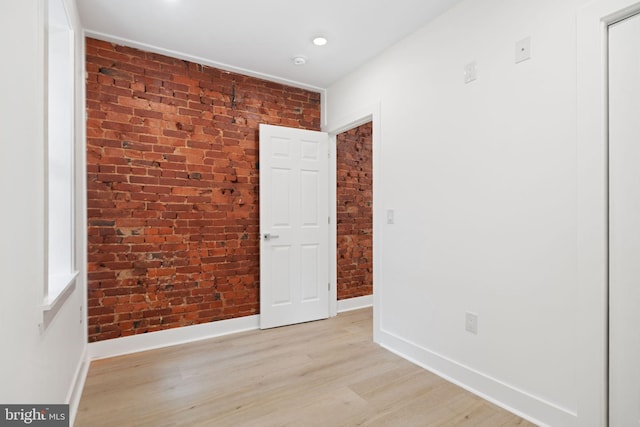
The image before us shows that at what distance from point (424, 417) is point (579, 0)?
7.80ft

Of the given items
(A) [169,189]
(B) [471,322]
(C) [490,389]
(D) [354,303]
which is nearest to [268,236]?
(A) [169,189]

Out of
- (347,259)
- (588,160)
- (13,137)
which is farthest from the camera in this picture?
(347,259)

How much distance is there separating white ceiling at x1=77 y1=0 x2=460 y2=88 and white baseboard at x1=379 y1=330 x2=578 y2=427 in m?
2.52

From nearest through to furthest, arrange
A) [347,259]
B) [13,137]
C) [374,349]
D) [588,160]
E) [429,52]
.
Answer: [13,137] → [588,160] → [429,52] → [374,349] → [347,259]

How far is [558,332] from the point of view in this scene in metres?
1.75

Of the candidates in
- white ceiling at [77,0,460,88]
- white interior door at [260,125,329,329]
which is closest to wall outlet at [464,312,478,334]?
white interior door at [260,125,329,329]

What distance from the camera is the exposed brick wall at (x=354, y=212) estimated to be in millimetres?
4059

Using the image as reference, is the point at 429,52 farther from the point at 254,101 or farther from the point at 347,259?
the point at 347,259

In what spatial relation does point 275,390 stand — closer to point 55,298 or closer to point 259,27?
point 55,298

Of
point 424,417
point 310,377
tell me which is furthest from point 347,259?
point 424,417

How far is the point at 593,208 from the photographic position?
1608mm

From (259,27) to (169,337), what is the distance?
2.75 meters

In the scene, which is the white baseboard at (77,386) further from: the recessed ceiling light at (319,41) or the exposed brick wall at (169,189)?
the recessed ceiling light at (319,41)

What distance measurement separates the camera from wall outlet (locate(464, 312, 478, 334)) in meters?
2.17
